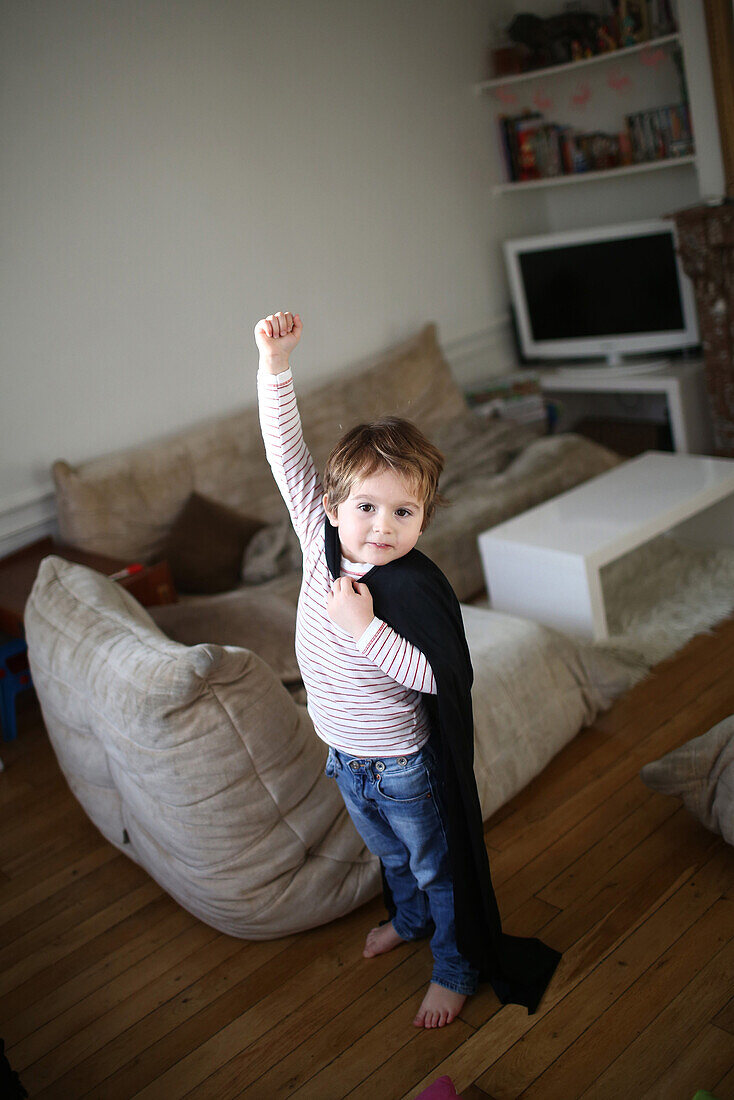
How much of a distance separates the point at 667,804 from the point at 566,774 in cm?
28

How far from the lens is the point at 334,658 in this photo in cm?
149

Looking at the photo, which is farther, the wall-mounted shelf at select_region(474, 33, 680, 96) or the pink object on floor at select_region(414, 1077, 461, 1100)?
the wall-mounted shelf at select_region(474, 33, 680, 96)

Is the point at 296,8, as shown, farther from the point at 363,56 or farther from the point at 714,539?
the point at 714,539

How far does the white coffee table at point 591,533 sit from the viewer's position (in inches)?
109

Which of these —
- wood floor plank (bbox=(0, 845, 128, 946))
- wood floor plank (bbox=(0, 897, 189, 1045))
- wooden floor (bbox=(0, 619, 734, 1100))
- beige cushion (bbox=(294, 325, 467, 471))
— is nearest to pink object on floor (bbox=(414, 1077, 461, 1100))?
wooden floor (bbox=(0, 619, 734, 1100))

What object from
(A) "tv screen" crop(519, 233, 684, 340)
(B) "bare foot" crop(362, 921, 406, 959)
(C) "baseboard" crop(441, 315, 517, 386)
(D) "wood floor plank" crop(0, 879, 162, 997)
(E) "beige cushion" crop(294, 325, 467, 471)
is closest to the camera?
(B) "bare foot" crop(362, 921, 406, 959)

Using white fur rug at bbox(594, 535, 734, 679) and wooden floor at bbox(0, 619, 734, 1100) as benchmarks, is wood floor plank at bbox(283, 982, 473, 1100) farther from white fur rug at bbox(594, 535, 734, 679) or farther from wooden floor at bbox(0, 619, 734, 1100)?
white fur rug at bbox(594, 535, 734, 679)

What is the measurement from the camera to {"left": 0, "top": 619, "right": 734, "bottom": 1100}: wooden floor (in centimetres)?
156

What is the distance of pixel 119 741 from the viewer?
188cm

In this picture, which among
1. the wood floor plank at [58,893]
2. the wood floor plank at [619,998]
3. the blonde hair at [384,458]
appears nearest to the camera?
the blonde hair at [384,458]

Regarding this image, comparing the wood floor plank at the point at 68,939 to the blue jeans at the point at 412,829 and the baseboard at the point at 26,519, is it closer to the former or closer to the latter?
the blue jeans at the point at 412,829

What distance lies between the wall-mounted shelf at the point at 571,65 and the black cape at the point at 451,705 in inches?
127

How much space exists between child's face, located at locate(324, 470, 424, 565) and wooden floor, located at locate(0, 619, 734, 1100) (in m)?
0.86

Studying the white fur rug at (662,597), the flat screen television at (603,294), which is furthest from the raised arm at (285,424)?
the flat screen television at (603,294)
